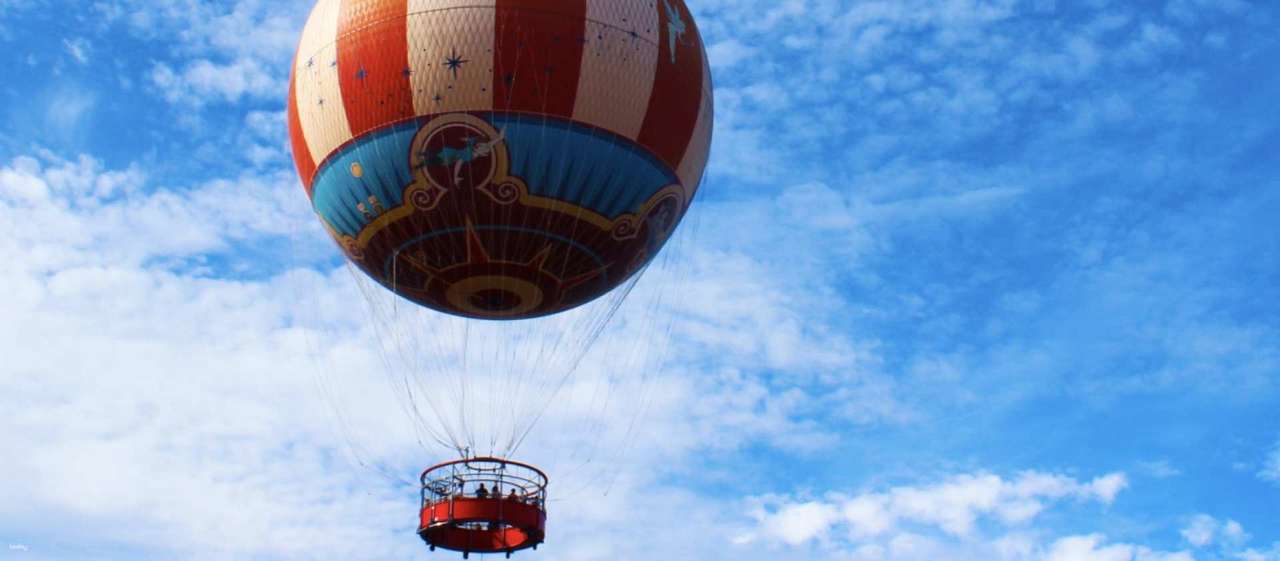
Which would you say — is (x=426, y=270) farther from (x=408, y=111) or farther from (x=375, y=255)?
(x=408, y=111)

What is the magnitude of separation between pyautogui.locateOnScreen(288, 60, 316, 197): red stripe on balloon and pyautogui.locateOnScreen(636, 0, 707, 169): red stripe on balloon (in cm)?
535

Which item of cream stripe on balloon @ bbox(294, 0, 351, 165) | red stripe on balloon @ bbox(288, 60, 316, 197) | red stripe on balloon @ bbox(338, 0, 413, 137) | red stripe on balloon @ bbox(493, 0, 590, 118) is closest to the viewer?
red stripe on balloon @ bbox(493, 0, 590, 118)

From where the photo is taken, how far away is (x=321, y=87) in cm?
2417

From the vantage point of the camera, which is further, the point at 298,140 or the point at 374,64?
the point at 298,140

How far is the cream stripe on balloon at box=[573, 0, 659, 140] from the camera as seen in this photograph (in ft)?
76.5

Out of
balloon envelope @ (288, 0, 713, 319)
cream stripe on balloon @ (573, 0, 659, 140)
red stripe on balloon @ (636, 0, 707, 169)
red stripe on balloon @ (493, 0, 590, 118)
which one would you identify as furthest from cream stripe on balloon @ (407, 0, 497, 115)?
red stripe on balloon @ (636, 0, 707, 169)

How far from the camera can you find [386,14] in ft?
77.2

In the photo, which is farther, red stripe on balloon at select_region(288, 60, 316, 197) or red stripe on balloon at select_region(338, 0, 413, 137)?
red stripe on balloon at select_region(288, 60, 316, 197)

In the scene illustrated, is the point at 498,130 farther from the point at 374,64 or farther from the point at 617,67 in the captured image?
the point at 374,64

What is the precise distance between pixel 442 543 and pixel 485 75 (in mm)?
7234

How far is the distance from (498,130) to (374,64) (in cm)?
211

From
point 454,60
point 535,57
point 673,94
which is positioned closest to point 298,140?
point 454,60

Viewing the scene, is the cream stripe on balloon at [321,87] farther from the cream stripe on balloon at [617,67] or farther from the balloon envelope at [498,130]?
the cream stripe on balloon at [617,67]

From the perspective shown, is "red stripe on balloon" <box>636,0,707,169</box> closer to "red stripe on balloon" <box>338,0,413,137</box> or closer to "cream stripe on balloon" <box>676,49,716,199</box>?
"cream stripe on balloon" <box>676,49,716,199</box>
